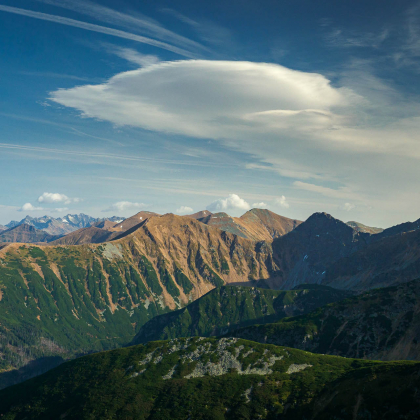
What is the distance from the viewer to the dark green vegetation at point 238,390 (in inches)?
4796

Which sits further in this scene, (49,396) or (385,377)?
(49,396)

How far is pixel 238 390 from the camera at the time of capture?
16150 centimetres

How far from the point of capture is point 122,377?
191125 mm

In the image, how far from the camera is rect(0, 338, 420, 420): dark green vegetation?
121812mm

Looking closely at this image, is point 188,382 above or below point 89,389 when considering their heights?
above

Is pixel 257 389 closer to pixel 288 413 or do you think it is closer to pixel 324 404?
pixel 288 413

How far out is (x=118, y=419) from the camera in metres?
161

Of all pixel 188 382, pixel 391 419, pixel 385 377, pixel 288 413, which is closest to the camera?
pixel 391 419

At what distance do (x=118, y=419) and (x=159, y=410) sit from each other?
19527 mm

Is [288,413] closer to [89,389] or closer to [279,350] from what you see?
[279,350]

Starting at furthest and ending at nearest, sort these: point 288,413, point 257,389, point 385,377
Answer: point 257,389, point 288,413, point 385,377

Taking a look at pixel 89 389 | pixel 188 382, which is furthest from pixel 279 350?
pixel 89 389

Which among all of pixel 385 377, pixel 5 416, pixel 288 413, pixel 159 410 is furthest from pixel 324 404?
pixel 5 416

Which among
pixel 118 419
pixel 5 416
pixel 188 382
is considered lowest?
pixel 5 416
